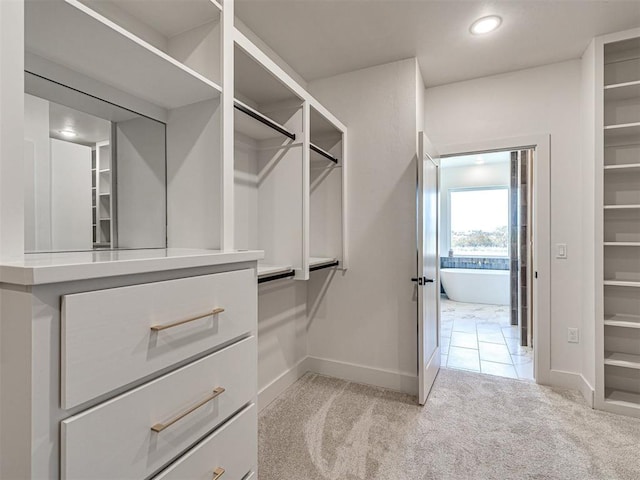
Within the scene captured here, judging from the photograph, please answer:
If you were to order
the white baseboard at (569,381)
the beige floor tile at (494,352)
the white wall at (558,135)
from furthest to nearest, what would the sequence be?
the beige floor tile at (494,352)
the white wall at (558,135)
the white baseboard at (569,381)

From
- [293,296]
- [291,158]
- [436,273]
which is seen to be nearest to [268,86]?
[291,158]

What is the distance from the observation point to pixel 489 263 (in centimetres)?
645

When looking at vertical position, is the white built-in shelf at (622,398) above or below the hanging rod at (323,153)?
below

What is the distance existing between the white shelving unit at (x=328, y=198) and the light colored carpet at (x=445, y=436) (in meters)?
1.10

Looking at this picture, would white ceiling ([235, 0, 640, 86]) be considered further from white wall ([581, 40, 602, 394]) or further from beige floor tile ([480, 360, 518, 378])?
beige floor tile ([480, 360, 518, 378])

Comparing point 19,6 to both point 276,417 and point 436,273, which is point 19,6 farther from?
point 436,273

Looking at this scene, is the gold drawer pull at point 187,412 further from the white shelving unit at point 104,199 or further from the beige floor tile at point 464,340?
the beige floor tile at point 464,340

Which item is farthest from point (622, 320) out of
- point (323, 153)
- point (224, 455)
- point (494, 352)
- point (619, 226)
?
point (224, 455)

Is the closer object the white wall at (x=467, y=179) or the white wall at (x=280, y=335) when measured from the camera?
the white wall at (x=280, y=335)

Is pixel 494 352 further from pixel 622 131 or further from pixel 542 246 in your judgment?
pixel 622 131

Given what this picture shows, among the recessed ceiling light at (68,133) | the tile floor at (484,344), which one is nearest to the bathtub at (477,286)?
the tile floor at (484,344)

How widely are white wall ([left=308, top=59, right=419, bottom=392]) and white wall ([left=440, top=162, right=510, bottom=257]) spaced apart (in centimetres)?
396

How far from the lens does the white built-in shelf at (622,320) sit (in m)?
2.19

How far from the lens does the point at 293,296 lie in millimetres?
2697
